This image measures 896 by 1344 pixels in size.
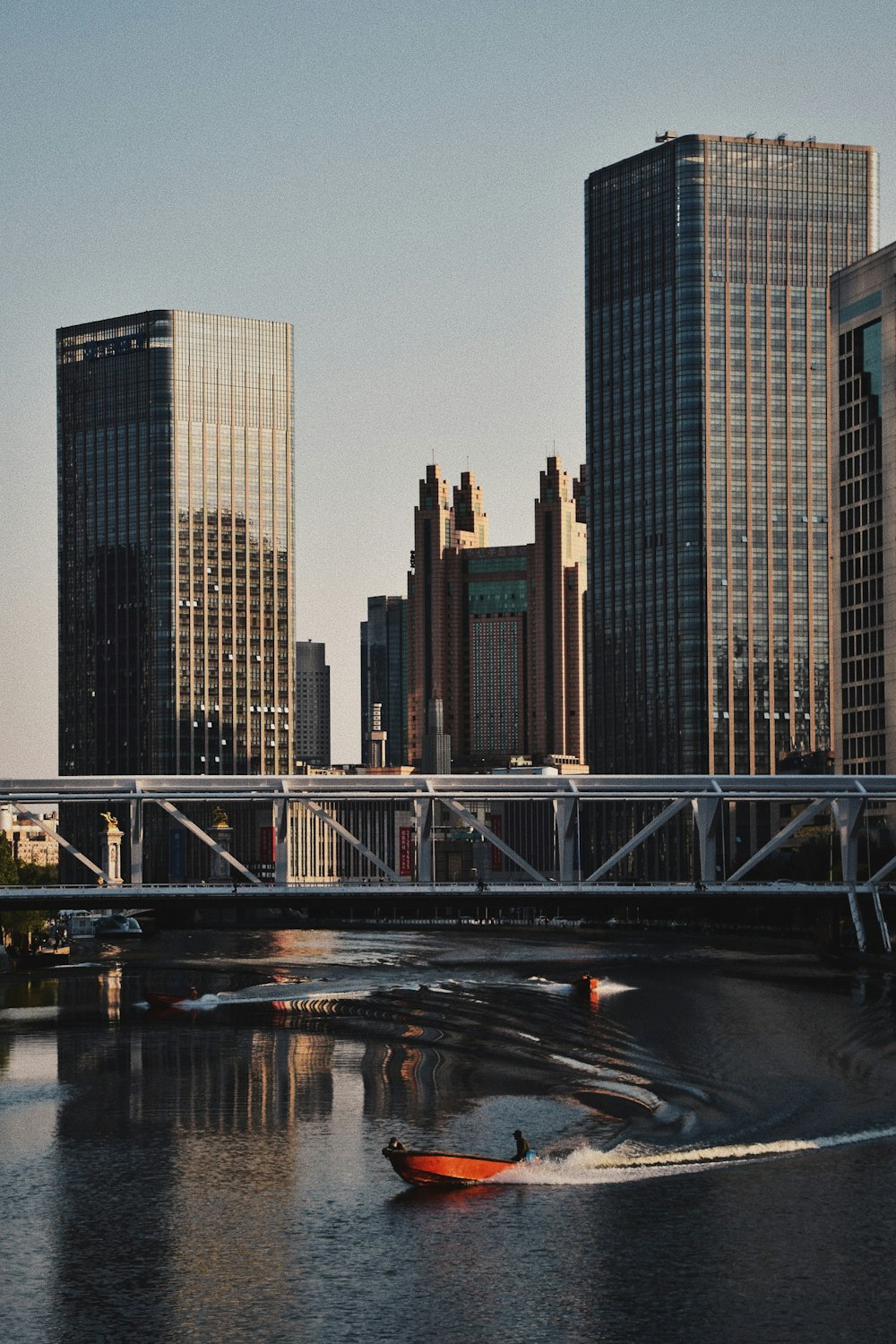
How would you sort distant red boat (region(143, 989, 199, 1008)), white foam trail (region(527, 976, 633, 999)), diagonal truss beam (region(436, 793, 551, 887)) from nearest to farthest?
diagonal truss beam (region(436, 793, 551, 887)) < distant red boat (region(143, 989, 199, 1008)) < white foam trail (region(527, 976, 633, 999))

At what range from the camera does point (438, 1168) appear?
73.1 metres

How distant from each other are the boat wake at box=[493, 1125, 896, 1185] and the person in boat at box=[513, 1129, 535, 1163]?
0.29 metres

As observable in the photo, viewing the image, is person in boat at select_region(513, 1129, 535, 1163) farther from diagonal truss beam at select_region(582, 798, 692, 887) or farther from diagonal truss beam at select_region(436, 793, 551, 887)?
diagonal truss beam at select_region(582, 798, 692, 887)

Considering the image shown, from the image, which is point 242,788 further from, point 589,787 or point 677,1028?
point 677,1028

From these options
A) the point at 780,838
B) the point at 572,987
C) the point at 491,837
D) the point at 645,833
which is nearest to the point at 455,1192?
the point at 491,837

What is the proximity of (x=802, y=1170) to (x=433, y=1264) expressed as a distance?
734 inches

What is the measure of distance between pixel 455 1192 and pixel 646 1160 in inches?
337

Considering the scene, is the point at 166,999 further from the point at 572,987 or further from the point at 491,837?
the point at 572,987

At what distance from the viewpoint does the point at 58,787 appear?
14225 cm

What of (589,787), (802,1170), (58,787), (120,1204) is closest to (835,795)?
(589,787)

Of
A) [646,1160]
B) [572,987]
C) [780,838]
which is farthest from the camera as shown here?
[572,987]

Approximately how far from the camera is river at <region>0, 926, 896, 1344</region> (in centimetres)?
5812

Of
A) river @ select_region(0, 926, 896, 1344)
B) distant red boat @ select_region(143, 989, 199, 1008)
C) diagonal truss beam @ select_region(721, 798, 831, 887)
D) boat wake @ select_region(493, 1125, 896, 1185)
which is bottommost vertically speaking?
distant red boat @ select_region(143, 989, 199, 1008)

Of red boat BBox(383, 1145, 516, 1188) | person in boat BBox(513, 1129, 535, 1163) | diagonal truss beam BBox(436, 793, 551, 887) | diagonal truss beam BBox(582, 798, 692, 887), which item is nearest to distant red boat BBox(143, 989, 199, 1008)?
diagonal truss beam BBox(436, 793, 551, 887)
